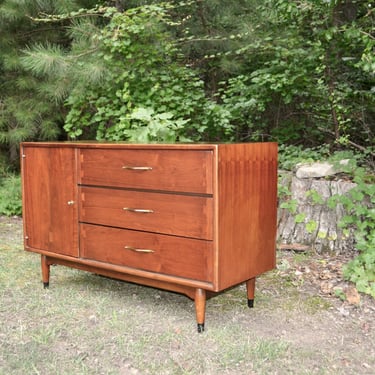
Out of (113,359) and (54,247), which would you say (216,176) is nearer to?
(113,359)

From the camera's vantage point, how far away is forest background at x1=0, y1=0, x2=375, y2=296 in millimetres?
4473

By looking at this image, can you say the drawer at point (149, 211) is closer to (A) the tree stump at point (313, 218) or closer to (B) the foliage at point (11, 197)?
(A) the tree stump at point (313, 218)

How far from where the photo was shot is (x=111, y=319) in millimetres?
2549

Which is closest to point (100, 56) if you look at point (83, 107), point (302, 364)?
point (83, 107)

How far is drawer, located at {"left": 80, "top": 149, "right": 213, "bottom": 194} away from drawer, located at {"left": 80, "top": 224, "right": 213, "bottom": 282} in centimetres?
25

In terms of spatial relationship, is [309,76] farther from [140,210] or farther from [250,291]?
[140,210]

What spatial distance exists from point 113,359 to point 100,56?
10.8ft

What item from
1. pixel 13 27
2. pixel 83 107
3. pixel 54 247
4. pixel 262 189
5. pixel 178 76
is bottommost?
pixel 54 247

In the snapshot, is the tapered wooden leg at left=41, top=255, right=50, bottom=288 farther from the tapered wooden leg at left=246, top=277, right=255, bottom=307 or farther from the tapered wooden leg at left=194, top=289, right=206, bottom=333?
the tapered wooden leg at left=246, top=277, right=255, bottom=307

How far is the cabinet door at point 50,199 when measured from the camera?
284cm

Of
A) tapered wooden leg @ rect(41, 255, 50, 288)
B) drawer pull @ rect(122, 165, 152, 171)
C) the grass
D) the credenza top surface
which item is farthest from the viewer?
tapered wooden leg @ rect(41, 255, 50, 288)

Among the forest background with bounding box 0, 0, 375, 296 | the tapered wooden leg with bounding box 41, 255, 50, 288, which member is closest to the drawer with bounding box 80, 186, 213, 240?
the tapered wooden leg with bounding box 41, 255, 50, 288

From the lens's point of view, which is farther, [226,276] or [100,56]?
[100,56]

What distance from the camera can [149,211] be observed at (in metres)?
2.51
